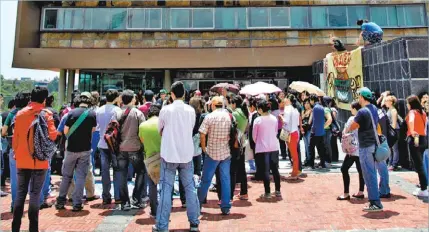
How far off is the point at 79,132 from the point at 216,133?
2.40 meters

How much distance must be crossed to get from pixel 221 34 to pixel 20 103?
16.3m

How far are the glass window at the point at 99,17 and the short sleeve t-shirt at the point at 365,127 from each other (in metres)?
18.8

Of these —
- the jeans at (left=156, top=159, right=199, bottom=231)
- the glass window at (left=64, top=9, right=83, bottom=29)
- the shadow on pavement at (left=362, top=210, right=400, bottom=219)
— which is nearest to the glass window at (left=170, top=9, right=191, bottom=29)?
the glass window at (left=64, top=9, right=83, bottom=29)

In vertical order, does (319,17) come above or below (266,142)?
above

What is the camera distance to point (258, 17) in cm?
2030

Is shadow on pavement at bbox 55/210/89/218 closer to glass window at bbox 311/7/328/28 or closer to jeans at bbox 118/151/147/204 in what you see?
jeans at bbox 118/151/147/204

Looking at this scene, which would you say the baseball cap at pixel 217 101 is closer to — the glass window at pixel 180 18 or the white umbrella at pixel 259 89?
the white umbrella at pixel 259 89

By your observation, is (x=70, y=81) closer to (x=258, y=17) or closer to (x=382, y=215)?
(x=258, y=17)

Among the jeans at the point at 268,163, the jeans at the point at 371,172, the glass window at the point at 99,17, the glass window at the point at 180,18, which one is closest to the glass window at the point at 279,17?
the glass window at the point at 180,18

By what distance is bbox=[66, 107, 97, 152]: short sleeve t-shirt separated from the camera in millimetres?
5332

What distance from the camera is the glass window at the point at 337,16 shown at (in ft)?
66.2

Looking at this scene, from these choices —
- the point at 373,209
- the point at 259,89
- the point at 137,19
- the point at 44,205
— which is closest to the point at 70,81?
the point at 137,19

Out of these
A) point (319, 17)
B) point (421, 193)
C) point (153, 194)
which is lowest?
point (421, 193)

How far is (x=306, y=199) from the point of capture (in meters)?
5.87
